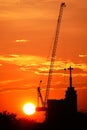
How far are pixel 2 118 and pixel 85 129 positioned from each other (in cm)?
5731

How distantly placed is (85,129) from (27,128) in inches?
1813

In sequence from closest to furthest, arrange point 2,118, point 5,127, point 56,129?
point 5,127 < point 2,118 < point 56,129

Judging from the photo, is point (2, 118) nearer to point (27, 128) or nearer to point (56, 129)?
point (27, 128)

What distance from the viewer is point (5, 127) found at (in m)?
144

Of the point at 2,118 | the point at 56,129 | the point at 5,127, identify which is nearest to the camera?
the point at 5,127

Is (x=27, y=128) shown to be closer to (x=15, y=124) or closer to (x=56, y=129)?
(x=15, y=124)

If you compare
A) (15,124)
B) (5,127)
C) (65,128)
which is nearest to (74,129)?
(65,128)

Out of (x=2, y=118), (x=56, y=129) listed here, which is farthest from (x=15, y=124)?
(x=56, y=129)

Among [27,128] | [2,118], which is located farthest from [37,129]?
[2,118]

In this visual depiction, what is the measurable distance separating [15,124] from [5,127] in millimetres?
14190

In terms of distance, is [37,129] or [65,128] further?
[65,128]

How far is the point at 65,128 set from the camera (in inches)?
7840

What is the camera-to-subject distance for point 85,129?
Result: 648ft

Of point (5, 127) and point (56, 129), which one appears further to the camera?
point (56, 129)
